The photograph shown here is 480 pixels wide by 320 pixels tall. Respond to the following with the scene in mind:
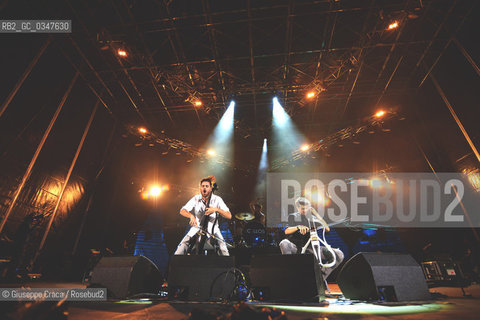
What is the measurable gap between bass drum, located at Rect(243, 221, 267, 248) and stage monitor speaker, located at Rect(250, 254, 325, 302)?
14.3ft

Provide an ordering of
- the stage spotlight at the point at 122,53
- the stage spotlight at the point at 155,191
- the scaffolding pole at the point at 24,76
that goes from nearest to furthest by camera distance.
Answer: the scaffolding pole at the point at 24,76, the stage spotlight at the point at 122,53, the stage spotlight at the point at 155,191

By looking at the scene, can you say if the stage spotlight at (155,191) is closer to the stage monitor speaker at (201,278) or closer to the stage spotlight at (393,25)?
the stage monitor speaker at (201,278)

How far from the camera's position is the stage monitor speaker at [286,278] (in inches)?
116

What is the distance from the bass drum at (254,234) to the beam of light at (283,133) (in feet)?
14.9

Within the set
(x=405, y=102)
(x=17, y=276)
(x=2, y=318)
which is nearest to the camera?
(x=2, y=318)

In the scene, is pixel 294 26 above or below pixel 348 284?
above

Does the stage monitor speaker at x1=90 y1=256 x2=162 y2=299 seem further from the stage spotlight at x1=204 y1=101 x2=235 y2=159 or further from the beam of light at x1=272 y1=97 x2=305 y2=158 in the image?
the beam of light at x1=272 y1=97 x2=305 y2=158

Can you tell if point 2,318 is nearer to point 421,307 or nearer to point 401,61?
point 421,307

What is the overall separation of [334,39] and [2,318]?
9150mm

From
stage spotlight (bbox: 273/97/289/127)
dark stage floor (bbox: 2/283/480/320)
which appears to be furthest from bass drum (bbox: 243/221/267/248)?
stage spotlight (bbox: 273/97/289/127)

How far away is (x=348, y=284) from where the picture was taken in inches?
137

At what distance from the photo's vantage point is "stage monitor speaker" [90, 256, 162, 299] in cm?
303

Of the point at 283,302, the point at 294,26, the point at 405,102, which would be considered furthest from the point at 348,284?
the point at 405,102

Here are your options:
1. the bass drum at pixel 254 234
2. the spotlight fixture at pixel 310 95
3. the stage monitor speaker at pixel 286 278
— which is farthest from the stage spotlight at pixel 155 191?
the stage monitor speaker at pixel 286 278
